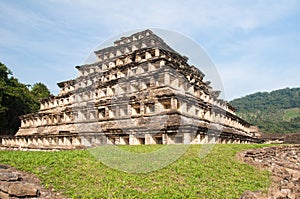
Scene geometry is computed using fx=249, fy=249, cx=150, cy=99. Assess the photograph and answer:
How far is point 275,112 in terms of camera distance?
11300 centimetres

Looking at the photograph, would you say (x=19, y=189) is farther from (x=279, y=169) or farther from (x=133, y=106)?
(x=133, y=106)

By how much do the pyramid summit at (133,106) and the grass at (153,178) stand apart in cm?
766

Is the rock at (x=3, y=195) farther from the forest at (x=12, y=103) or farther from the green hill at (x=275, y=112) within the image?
the green hill at (x=275, y=112)

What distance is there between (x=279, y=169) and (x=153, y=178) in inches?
255

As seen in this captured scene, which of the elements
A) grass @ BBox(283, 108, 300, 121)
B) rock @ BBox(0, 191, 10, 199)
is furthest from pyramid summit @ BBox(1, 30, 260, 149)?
grass @ BBox(283, 108, 300, 121)

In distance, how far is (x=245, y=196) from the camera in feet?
25.3

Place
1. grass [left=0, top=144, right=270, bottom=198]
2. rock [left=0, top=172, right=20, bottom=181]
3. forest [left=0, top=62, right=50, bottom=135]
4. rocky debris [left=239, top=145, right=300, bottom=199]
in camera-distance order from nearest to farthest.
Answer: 1. rocky debris [left=239, top=145, right=300, bottom=199]
2. grass [left=0, top=144, right=270, bottom=198]
3. rock [left=0, top=172, right=20, bottom=181]
4. forest [left=0, top=62, right=50, bottom=135]

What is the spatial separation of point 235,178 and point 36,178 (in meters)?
7.94

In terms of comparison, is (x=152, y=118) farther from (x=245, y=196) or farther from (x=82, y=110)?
(x=245, y=196)

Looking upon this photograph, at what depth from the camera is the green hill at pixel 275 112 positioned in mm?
76506

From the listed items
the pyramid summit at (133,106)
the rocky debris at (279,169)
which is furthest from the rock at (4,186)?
the pyramid summit at (133,106)

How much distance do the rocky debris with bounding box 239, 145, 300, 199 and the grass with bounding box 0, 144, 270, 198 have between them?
2.08 ft

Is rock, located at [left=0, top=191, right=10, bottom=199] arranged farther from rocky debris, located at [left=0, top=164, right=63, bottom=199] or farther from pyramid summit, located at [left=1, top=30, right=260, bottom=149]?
pyramid summit, located at [left=1, top=30, right=260, bottom=149]

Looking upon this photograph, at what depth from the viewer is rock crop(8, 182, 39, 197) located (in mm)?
8091
